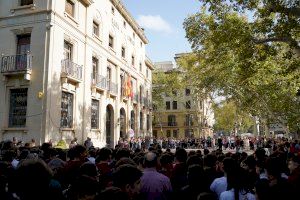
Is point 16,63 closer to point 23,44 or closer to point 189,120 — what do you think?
point 23,44

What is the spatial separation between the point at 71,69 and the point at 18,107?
3.92 m

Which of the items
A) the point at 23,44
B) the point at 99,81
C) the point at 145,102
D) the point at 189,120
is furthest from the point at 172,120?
the point at 23,44

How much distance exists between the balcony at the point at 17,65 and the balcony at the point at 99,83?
20.2 ft

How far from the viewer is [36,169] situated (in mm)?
2531

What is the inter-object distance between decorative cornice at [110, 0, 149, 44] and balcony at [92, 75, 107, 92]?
7671 mm

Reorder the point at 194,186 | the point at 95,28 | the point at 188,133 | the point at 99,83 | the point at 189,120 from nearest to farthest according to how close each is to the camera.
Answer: the point at 194,186 → the point at 99,83 → the point at 95,28 → the point at 189,120 → the point at 188,133

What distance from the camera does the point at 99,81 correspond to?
82.8 ft

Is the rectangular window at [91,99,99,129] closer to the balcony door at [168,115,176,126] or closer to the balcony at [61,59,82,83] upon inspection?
the balcony at [61,59,82,83]

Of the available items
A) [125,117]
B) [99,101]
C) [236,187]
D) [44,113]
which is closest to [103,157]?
[236,187]

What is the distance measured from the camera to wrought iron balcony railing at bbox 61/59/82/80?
20.3 meters

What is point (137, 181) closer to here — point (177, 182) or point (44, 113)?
point (177, 182)

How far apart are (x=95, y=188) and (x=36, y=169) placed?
852 millimetres

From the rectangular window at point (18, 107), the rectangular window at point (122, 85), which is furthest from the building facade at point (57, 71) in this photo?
the rectangular window at point (122, 85)

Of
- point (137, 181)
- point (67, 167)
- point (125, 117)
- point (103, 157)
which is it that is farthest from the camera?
point (125, 117)
